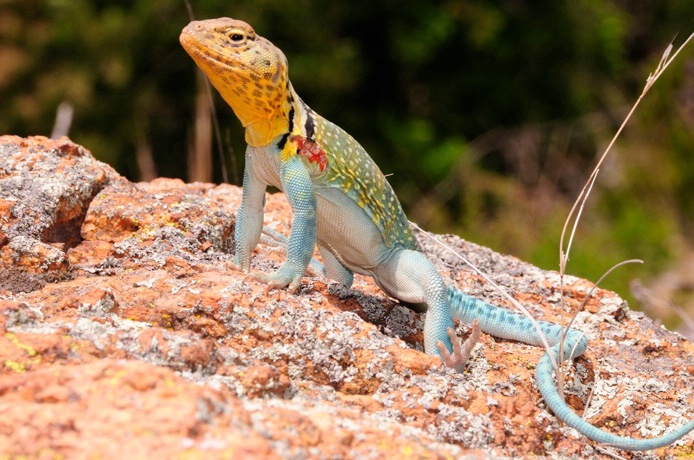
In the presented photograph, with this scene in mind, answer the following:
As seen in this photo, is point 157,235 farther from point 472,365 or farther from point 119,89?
point 119,89

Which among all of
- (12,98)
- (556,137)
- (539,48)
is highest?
(539,48)

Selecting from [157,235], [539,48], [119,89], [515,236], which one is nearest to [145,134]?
[119,89]

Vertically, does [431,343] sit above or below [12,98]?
above

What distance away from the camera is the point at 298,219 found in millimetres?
3635

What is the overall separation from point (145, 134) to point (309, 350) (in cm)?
689

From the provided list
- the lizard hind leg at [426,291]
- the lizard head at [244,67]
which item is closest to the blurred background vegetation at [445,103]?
the lizard hind leg at [426,291]

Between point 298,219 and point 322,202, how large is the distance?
27cm

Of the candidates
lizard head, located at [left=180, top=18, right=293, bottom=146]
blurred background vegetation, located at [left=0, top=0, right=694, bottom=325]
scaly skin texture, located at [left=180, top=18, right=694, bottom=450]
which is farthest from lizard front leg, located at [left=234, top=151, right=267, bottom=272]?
blurred background vegetation, located at [left=0, top=0, right=694, bottom=325]

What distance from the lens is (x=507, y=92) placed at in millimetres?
11070

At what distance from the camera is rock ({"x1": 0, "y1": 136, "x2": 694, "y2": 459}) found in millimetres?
2297

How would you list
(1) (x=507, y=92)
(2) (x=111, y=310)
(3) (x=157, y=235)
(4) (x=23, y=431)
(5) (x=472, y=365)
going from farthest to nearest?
1. (1) (x=507, y=92)
2. (3) (x=157, y=235)
3. (5) (x=472, y=365)
4. (2) (x=111, y=310)
5. (4) (x=23, y=431)

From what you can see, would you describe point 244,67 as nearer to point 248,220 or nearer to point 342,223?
point 248,220

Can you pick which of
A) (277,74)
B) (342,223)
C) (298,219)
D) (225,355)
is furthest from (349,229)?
(225,355)

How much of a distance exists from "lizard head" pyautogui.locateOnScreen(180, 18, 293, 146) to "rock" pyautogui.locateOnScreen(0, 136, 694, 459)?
22.8 inches
